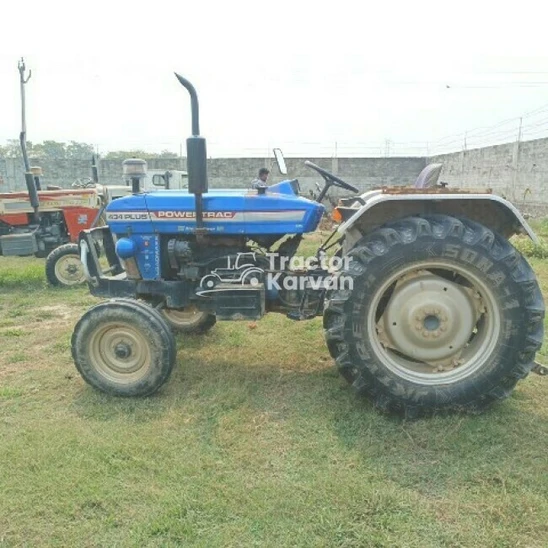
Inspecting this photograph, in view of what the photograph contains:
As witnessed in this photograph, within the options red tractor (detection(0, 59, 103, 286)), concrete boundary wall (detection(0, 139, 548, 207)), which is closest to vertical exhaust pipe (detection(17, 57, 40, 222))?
red tractor (detection(0, 59, 103, 286))

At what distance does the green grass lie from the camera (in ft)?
6.99

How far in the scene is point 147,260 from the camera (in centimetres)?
380

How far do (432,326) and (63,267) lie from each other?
544 centimetres

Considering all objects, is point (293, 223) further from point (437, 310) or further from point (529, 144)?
point (529, 144)

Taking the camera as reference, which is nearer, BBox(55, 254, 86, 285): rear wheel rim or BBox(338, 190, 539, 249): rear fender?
BBox(338, 190, 539, 249): rear fender

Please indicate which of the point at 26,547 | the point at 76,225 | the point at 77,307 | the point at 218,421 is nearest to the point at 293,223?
the point at 218,421

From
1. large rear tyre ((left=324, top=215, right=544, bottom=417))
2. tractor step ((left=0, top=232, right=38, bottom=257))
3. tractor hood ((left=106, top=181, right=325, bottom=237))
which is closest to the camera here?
large rear tyre ((left=324, top=215, right=544, bottom=417))

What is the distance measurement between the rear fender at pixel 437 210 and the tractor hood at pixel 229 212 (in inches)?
13.8

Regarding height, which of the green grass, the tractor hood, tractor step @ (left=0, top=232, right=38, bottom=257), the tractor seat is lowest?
the green grass

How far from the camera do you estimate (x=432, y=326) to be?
3.14m

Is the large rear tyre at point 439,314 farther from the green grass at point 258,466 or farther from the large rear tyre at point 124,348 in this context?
the large rear tyre at point 124,348

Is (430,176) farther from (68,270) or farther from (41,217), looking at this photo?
(41,217)

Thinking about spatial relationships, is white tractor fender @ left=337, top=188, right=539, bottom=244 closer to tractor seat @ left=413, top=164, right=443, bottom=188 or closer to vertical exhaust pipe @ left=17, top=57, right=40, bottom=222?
tractor seat @ left=413, top=164, right=443, bottom=188

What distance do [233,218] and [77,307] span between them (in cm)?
317
